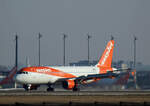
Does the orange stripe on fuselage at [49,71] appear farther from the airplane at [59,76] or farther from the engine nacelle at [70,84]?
the engine nacelle at [70,84]

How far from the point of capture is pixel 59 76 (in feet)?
265

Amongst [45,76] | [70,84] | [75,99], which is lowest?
[75,99]

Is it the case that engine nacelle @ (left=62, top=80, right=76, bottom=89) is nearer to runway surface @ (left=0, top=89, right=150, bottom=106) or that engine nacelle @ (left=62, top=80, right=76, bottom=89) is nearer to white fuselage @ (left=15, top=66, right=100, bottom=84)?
white fuselage @ (left=15, top=66, right=100, bottom=84)

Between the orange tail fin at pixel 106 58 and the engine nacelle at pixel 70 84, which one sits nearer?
the engine nacelle at pixel 70 84

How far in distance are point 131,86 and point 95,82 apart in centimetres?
1635

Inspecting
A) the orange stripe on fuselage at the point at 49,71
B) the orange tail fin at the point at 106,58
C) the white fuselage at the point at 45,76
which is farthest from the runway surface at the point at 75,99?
the orange tail fin at the point at 106,58

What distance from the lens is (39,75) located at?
78.4 meters

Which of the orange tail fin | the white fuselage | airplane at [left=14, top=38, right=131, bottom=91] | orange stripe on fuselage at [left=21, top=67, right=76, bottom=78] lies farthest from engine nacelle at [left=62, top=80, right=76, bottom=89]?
the orange tail fin

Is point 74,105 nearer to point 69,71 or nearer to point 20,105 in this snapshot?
point 20,105

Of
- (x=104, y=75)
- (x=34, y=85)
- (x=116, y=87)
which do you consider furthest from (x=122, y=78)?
(x=34, y=85)

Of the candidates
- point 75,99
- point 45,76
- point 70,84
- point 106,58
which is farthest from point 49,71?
point 75,99

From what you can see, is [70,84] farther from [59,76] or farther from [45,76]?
[45,76]

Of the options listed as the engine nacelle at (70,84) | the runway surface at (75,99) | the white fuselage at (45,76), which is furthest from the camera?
the engine nacelle at (70,84)

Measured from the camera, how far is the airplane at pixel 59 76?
256ft
